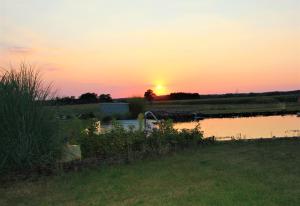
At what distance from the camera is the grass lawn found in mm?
6809

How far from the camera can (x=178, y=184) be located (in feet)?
25.9

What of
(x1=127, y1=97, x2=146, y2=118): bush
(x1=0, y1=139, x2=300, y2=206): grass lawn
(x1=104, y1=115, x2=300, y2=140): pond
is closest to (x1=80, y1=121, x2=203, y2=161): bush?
(x1=0, y1=139, x2=300, y2=206): grass lawn

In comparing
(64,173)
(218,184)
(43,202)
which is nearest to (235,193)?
(218,184)

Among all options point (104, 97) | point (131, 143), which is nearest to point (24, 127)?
point (131, 143)

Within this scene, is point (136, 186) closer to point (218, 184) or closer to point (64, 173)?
point (218, 184)

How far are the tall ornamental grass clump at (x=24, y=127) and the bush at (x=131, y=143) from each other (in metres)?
1.41

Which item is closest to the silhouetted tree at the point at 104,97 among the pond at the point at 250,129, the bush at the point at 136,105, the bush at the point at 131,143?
the pond at the point at 250,129

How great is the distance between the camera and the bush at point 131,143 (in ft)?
37.8

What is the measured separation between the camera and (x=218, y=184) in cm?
764

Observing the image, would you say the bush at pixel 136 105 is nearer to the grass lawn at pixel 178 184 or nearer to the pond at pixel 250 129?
the pond at pixel 250 129

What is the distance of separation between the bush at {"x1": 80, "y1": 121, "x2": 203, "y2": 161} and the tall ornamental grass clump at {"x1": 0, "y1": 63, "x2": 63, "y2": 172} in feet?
4.62

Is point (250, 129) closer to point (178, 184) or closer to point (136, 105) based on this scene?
point (136, 105)

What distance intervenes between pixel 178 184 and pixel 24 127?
11.6ft

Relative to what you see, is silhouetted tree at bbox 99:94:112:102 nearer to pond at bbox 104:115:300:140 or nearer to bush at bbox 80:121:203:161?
pond at bbox 104:115:300:140
